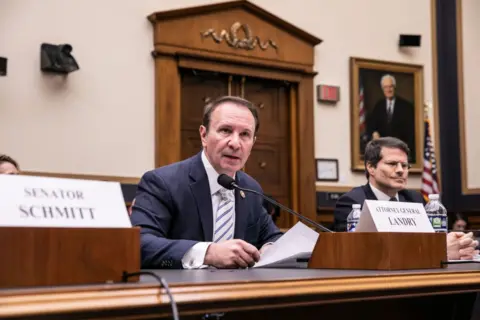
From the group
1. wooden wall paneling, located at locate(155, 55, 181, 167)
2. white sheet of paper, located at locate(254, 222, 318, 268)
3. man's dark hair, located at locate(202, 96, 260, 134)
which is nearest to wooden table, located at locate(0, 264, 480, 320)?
white sheet of paper, located at locate(254, 222, 318, 268)

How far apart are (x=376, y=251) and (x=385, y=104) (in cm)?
617

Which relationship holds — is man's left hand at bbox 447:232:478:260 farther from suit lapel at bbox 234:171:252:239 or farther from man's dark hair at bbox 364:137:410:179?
man's dark hair at bbox 364:137:410:179

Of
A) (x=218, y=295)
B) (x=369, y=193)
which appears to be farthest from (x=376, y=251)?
(x=369, y=193)

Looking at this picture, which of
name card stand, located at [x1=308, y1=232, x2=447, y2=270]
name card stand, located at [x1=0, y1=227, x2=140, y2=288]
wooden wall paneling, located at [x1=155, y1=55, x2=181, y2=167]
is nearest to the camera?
name card stand, located at [x1=0, y1=227, x2=140, y2=288]

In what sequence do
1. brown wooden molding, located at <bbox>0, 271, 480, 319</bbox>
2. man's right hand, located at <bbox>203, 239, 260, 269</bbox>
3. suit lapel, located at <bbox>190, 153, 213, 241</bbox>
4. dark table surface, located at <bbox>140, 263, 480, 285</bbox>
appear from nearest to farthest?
brown wooden molding, located at <bbox>0, 271, 480, 319</bbox> < dark table surface, located at <bbox>140, 263, 480, 285</bbox> < man's right hand, located at <bbox>203, 239, 260, 269</bbox> < suit lapel, located at <bbox>190, 153, 213, 241</bbox>

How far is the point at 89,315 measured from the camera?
1.13 meters

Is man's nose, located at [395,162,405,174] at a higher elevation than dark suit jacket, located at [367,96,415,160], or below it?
below

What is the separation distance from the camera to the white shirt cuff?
2117mm

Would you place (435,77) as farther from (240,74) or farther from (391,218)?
(391,218)

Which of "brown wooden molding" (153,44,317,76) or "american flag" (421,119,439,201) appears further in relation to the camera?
"american flag" (421,119,439,201)

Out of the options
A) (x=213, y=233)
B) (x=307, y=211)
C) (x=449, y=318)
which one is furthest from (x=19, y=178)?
(x=307, y=211)

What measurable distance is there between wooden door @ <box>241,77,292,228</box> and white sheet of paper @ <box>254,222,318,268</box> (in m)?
4.72

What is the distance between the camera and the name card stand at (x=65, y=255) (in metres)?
1.21

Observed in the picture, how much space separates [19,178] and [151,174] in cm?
139
